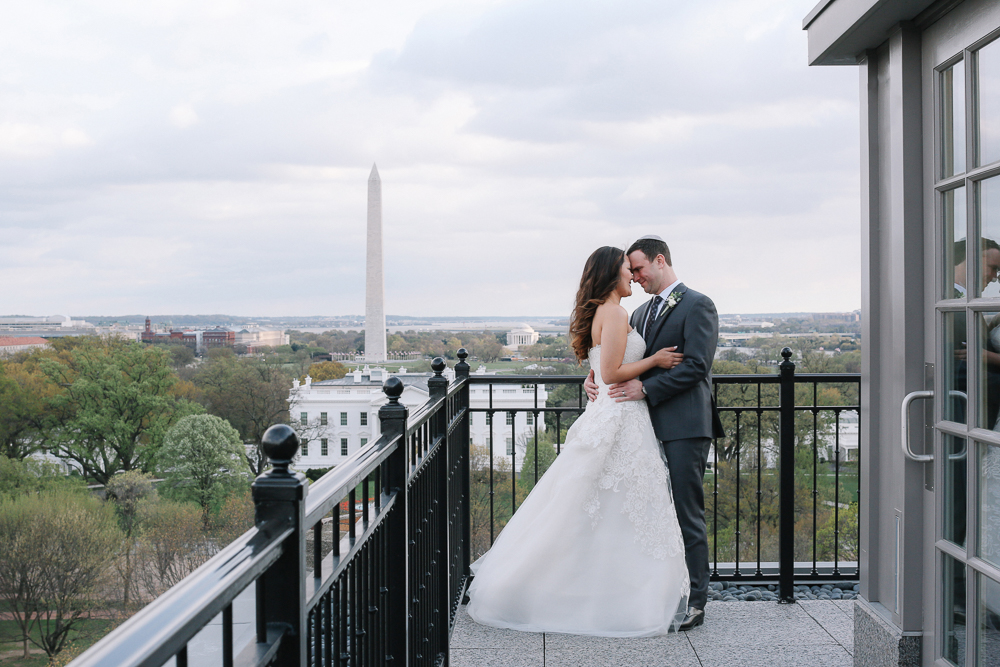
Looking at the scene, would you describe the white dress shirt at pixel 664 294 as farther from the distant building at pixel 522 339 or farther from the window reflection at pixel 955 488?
the distant building at pixel 522 339

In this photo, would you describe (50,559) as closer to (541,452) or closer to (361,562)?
(541,452)

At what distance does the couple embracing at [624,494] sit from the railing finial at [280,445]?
2432 mm

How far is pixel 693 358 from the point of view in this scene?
3.10m

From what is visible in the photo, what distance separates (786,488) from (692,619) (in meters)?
0.88

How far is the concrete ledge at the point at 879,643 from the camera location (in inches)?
91.1

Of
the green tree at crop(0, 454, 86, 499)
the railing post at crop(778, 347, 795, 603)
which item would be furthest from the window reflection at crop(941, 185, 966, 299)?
the green tree at crop(0, 454, 86, 499)

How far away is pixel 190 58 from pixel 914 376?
86.1 m

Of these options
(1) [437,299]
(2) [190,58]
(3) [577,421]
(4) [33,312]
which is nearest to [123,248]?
(4) [33,312]

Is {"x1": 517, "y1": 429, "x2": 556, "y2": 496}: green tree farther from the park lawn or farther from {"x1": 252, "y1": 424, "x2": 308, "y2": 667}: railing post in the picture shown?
the park lawn

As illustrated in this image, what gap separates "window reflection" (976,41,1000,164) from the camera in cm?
192

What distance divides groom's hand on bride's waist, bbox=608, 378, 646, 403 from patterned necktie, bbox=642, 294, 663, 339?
27cm

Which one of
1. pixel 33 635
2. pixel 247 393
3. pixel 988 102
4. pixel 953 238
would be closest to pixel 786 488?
pixel 953 238

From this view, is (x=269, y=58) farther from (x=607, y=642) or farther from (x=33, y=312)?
(x=607, y=642)

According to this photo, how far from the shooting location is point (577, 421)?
3312 mm
